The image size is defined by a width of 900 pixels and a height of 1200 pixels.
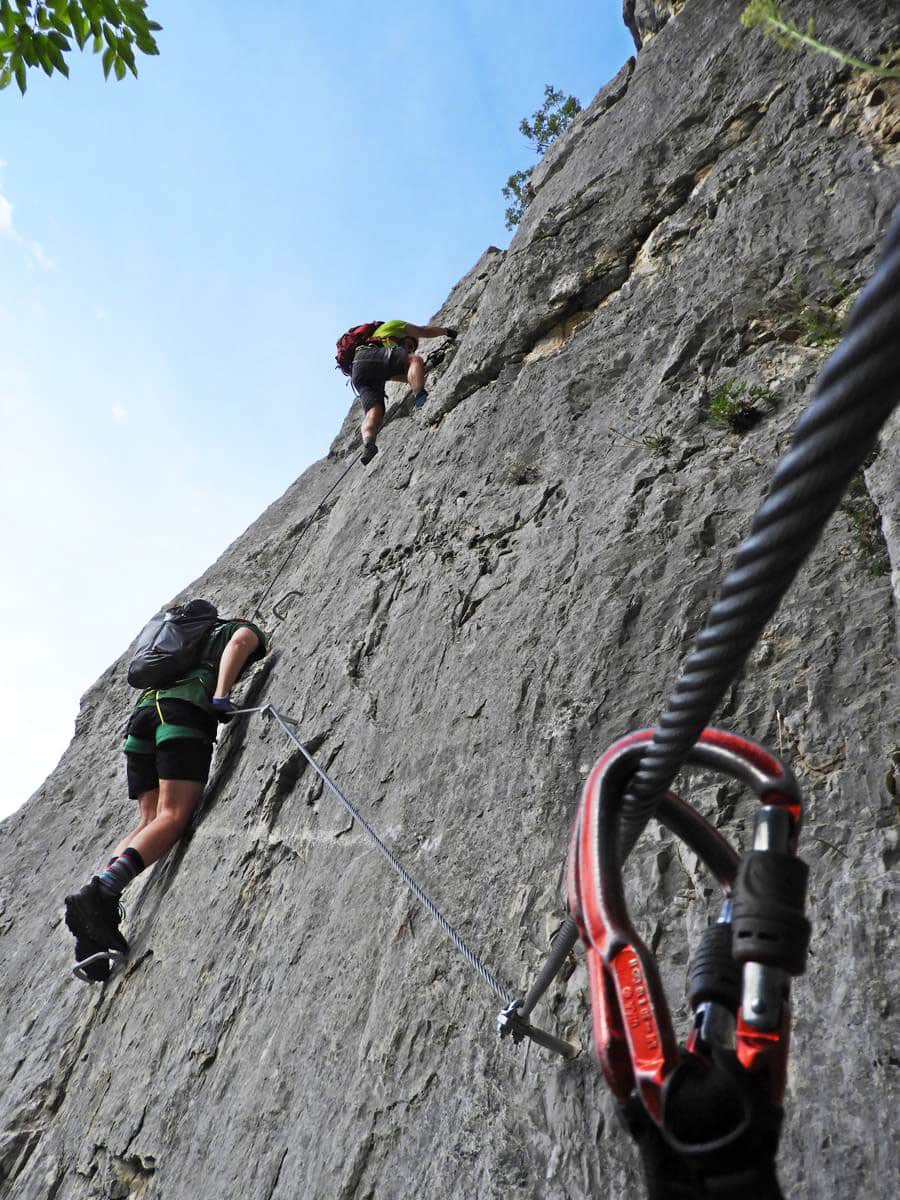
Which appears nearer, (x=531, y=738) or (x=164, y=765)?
(x=531, y=738)

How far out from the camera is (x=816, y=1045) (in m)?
1.90

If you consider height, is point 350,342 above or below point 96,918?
above

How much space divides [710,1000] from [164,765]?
476 cm

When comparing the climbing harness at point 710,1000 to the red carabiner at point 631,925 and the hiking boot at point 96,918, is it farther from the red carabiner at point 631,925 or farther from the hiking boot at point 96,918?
the hiking boot at point 96,918

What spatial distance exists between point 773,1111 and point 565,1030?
149cm

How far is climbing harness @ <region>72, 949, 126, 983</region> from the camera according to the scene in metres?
4.62

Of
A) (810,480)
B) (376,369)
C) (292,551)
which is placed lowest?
(810,480)

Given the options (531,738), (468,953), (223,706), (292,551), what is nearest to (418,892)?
(468,953)

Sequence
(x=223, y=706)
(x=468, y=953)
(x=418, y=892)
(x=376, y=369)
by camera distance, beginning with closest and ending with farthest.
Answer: (x=468, y=953)
(x=418, y=892)
(x=223, y=706)
(x=376, y=369)

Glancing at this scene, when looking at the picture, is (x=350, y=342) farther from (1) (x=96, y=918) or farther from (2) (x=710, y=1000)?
(2) (x=710, y=1000)

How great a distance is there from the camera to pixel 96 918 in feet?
15.5

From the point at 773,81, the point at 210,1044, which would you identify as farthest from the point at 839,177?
the point at 210,1044

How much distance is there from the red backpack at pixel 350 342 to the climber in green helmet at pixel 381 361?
0.49 feet

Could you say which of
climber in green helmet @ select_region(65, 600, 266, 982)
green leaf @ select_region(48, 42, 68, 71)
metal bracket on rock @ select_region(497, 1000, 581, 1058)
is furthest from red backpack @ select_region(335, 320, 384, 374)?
metal bracket on rock @ select_region(497, 1000, 581, 1058)
